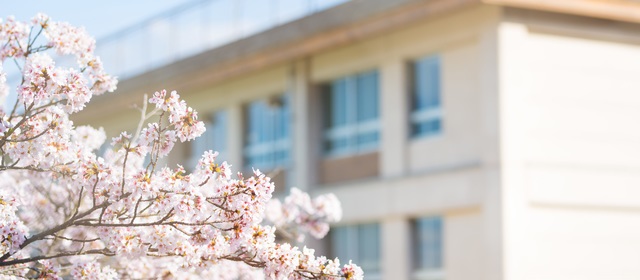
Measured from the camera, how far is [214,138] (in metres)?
33.2

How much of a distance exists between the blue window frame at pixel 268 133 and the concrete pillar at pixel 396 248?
14.8 ft

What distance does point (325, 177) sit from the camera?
28281mm

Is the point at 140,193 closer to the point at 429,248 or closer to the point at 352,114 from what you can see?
the point at 429,248

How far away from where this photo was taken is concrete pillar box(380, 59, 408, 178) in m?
25.6

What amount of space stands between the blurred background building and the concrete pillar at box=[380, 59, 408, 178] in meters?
0.04

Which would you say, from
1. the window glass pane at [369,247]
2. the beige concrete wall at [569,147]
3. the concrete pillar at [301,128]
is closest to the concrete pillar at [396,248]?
the window glass pane at [369,247]

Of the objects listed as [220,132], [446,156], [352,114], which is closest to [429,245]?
[446,156]

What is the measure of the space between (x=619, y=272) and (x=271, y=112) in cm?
974

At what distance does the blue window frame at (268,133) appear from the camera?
1184 inches

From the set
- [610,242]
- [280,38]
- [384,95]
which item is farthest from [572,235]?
[280,38]

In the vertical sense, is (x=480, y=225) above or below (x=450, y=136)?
below

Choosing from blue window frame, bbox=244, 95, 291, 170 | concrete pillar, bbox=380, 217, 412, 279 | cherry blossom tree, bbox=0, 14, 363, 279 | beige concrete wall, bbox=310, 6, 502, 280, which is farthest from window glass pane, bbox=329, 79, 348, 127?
cherry blossom tree, bbox=0, 14, 363, 279

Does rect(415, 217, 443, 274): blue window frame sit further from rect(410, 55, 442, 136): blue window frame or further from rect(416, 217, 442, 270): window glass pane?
rect(410, 55, 442, 136): blue window frame

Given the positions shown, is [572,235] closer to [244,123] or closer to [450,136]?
[450,136]
